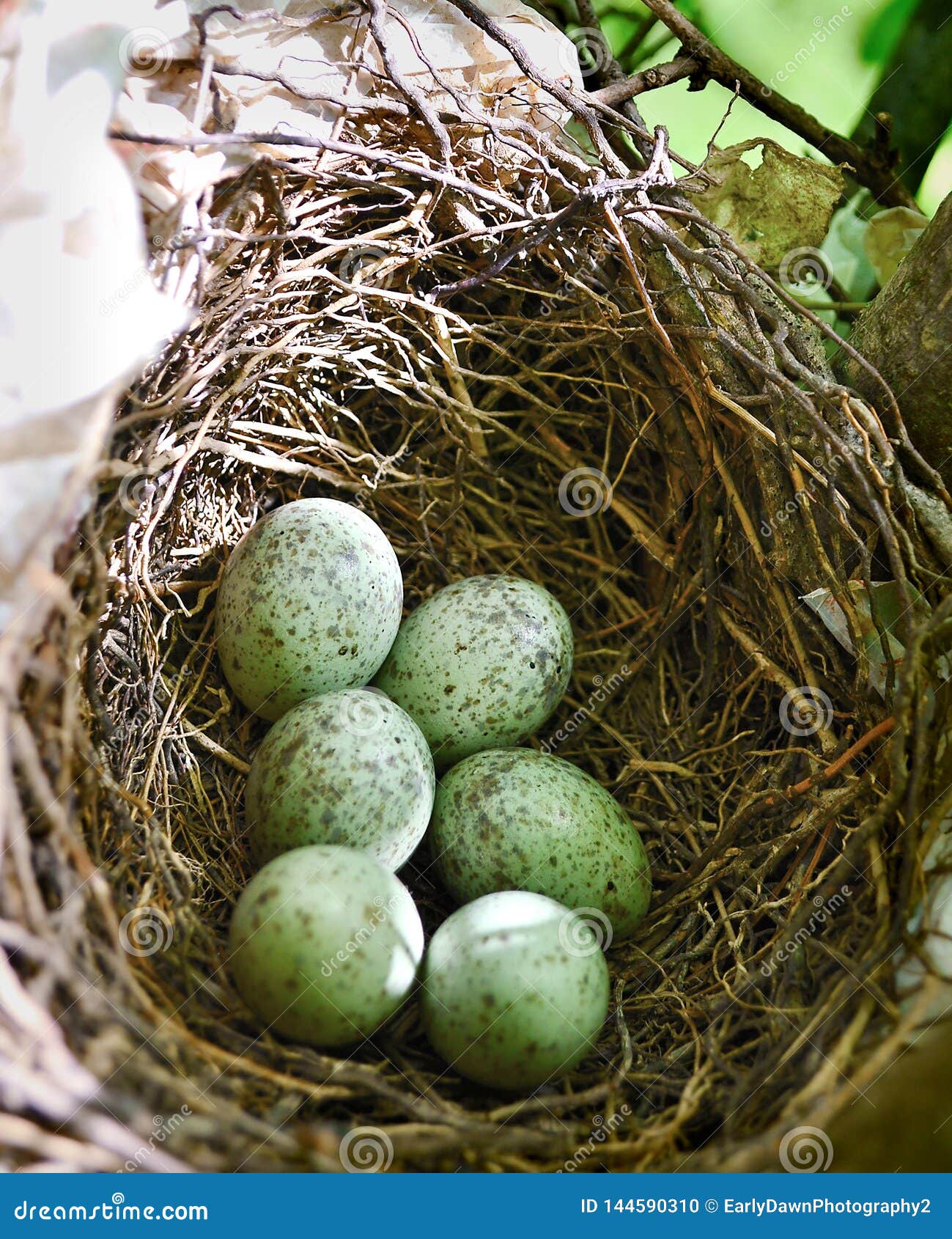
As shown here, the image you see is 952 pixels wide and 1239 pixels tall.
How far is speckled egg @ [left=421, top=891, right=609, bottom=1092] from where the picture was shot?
1.02m

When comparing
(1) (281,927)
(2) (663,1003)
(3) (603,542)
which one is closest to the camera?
(1) (281,927)

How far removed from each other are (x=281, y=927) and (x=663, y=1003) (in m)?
0.49

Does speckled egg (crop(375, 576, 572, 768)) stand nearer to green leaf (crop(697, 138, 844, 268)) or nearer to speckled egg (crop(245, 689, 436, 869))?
speckled egg (crop(245, 689, 436, 869))

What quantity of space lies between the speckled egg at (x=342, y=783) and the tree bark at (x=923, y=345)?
831 mm

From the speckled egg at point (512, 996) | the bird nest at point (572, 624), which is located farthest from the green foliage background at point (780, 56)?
the speckled egg at point (512, 996)

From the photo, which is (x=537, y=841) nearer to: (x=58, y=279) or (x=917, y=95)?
(x=58, y=279)

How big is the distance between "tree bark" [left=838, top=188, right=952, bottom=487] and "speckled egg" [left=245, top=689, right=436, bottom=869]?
831 mm

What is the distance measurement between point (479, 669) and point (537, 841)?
26 cm

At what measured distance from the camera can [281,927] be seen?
1.00 meters

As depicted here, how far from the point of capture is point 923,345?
4.33 ft

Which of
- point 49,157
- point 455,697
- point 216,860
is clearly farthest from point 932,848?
point 49,157

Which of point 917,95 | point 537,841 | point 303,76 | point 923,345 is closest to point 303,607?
point 537,841

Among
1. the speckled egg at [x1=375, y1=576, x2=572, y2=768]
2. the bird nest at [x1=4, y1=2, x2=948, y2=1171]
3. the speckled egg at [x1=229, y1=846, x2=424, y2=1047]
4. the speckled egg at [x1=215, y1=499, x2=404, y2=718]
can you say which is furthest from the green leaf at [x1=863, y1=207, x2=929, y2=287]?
the speckled egg at [x1=229, y1=846, x2=424, y2=1047]

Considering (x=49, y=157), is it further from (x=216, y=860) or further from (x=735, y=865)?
(x=735, y=865)
